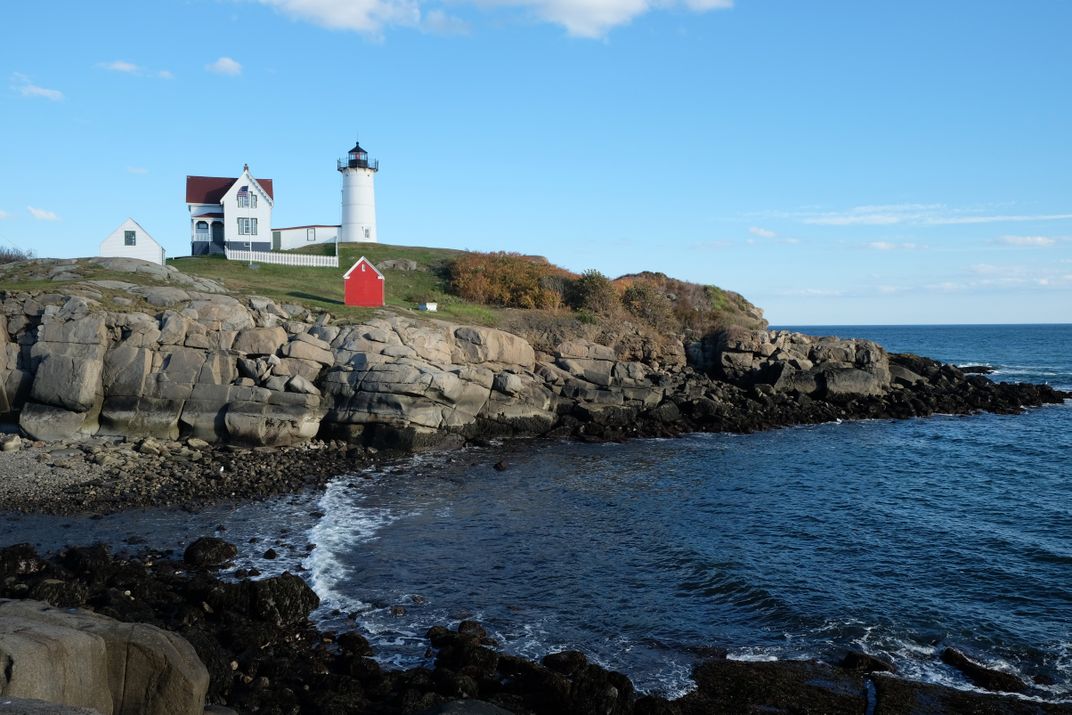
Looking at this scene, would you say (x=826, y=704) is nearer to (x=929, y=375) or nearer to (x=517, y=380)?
(x=517, y=380)

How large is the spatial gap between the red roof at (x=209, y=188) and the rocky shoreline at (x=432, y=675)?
1735 inches

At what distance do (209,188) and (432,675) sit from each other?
1975 inches

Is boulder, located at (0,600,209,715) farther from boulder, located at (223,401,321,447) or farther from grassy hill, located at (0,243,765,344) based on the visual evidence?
grassy hill, located at (0,243,765,344)

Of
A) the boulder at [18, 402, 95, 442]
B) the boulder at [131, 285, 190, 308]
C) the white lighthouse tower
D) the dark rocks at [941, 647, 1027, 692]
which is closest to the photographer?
the dark rocks at [941, 647, 1027, 692]

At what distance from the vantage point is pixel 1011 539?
64.8 feet

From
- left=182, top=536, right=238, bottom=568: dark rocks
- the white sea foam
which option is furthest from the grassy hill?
left=182, top=536, right=238, bottom=568: dark rocks

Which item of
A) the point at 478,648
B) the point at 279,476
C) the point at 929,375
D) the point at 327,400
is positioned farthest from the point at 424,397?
the point at 929,375

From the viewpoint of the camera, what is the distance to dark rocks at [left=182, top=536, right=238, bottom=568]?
17.1m

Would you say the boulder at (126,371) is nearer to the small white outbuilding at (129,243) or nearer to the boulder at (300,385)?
the boulder at (300,385)

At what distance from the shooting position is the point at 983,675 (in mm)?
12586

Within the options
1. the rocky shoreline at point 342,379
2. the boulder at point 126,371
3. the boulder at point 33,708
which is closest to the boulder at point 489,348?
the rocky shoreline at point 342,379

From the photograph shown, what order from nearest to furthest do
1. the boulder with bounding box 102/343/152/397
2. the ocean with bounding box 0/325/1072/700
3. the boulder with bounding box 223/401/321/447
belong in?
the ocean with bounding box 0/325/1072/700, the boulder with bounding box 223/401/321/447, the boulder with bounding box 102/343/152/397

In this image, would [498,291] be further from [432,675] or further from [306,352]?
[432,675]

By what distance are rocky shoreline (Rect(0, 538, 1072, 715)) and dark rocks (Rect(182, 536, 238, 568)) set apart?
1705 millimetres
